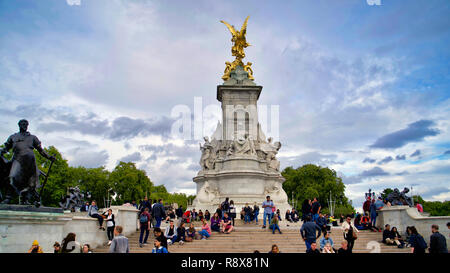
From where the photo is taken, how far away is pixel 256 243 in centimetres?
1545

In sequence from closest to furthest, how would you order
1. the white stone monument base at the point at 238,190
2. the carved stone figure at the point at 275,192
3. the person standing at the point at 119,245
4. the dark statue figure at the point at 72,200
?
1. the person standing at the point at 119,245
2. the dark statue figure at the point at 72,200
3. the white stone monument base at the point at 238,190
4. the carved stone figure at the point at 275,192

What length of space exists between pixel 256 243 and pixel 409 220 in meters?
7.41

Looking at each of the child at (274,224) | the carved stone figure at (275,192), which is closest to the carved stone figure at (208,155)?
the carved stone figure at (275,192)

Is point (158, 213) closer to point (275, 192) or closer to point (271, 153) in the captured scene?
point (275, 192)

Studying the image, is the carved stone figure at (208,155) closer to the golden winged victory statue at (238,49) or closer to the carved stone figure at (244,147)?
the carved stone figure at (244,147)

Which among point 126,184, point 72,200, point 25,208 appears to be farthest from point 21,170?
point 126,184

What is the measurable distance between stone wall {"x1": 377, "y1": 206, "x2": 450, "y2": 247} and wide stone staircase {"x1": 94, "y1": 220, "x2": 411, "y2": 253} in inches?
38.9

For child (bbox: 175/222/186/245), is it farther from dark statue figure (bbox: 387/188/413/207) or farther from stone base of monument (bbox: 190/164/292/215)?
stone base of monument (bbox: 190/164/292/215)

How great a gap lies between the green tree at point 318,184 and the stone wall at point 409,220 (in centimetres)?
4814

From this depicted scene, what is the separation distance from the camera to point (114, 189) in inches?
2628

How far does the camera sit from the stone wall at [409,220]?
15.1 meters

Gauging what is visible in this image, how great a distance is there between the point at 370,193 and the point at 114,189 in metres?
55.2
